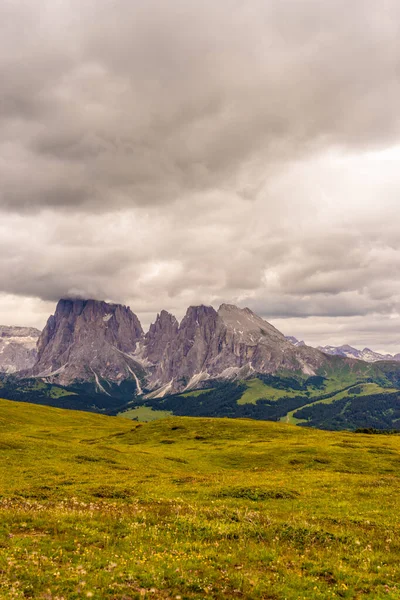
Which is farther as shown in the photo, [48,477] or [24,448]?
[24,448]

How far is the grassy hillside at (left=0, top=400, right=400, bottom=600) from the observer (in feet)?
53.8

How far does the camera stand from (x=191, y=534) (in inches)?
916

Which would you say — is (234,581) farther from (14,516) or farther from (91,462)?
(91,462)

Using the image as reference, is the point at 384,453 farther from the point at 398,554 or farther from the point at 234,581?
the point at 234,581

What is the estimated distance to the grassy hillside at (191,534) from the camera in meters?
16.4

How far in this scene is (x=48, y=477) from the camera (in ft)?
151

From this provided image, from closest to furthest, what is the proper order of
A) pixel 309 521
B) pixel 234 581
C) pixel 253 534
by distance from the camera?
pixel 234 581
pixel 253 534
pixel 309 521

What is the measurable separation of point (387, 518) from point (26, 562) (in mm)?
27426

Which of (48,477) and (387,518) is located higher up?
(387,518)

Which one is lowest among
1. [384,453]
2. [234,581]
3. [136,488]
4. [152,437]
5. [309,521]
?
[152,437]

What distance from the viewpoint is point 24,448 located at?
213 ft

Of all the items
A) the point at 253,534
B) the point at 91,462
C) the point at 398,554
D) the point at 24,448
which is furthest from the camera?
the point at 24,448

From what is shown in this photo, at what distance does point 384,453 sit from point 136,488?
55.0 metres

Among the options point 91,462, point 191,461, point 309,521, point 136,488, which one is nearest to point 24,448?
point 91,462
